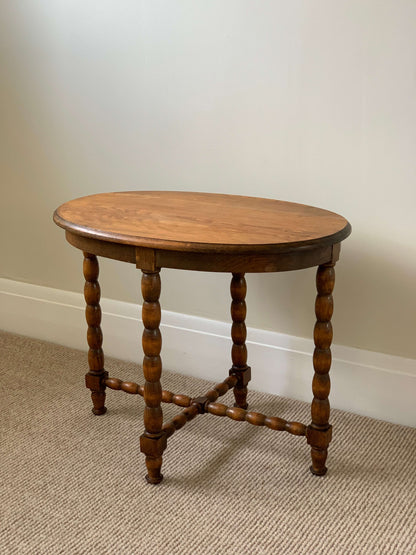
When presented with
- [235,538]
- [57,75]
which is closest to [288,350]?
[235,538]

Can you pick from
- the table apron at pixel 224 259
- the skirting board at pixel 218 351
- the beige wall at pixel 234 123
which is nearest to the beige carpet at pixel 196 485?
the skirting board at pixel 218 351

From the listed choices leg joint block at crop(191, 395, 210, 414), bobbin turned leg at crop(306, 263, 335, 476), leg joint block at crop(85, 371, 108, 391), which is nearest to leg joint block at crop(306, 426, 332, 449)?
bobbin turned leg at crop(306, 263, 335, 476)

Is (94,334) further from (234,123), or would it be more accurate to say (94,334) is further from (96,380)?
(234,123)

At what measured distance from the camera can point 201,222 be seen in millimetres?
1569

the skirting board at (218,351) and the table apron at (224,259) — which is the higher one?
the table apron at (224,259)

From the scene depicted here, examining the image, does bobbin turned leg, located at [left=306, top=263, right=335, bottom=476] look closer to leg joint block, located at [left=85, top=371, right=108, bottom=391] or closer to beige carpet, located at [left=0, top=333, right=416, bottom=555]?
beige carpet, located at [left=0, top=333, right=416, bottom=555]

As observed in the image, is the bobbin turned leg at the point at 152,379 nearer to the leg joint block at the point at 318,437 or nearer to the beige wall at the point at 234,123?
the leg joint block at the point at 318,437

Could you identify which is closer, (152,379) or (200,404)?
(152,379)

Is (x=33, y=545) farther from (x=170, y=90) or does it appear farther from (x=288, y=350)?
(x=170, y=90)

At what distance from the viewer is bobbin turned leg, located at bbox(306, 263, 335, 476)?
1585mm

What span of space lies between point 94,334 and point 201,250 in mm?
602

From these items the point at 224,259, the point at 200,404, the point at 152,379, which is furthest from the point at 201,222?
the point at 200,404

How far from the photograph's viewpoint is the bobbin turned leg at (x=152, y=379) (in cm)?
153

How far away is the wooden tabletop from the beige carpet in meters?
0.59
